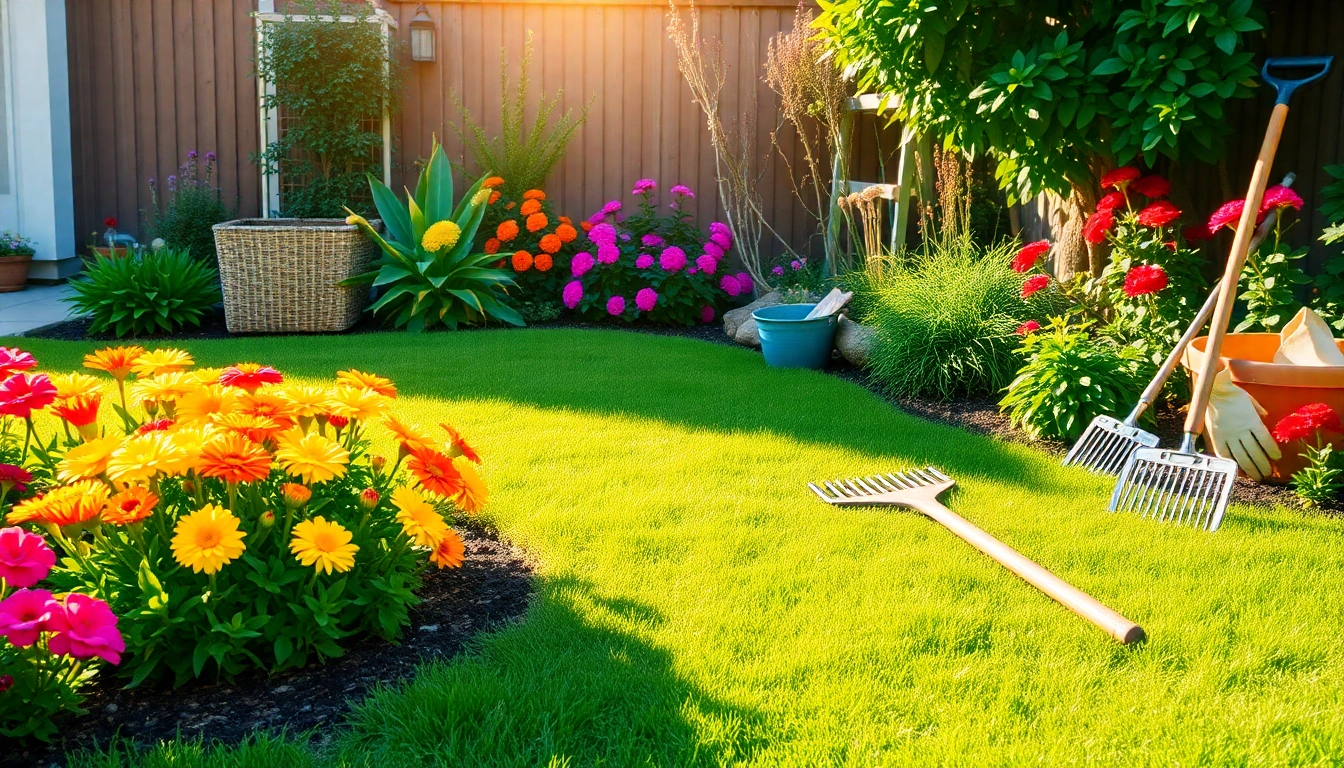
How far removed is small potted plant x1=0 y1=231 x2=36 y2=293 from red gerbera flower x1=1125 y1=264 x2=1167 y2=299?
696cm

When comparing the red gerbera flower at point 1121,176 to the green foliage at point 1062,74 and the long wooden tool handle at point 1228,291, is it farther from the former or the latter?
the long wooden tool handle at point 1228,291

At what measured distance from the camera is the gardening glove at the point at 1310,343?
3283 mm

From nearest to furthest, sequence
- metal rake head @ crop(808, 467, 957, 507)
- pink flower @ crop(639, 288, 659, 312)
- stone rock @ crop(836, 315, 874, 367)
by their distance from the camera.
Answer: metal rake head @ crop(808, 467, 957, 507), stone rock @ crop(836, 315, 874, 367), pink flower @ crop(639, 288, 659, 312)

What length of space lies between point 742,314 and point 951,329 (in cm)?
179

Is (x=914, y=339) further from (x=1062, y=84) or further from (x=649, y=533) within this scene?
(x=649, y=533)

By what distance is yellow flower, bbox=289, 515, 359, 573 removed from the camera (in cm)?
184

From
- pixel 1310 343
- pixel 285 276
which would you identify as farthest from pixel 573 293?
pixel 1310 343

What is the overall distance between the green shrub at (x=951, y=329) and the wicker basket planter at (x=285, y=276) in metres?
3.03

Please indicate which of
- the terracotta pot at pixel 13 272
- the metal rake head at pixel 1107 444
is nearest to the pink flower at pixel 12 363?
the metal rake head at pixel 1107 444

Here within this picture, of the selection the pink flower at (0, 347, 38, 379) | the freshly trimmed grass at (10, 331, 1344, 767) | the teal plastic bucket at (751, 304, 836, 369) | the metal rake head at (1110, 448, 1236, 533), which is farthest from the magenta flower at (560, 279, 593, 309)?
the pink flower at (0, 347, 38, 379)

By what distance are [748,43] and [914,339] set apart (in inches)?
130

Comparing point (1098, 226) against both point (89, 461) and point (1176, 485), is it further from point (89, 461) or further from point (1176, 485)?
point (89, 461)

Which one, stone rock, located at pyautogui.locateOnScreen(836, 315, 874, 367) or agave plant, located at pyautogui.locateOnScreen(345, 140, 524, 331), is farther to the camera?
agave plant, located at pyautogui.locateOnScreen(345, 140, 524, 331)

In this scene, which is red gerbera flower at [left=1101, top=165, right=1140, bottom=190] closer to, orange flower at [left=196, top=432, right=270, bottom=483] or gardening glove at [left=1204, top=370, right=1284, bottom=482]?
gardening glove at [left=1204, top=370, right=1284, bottom=482]
